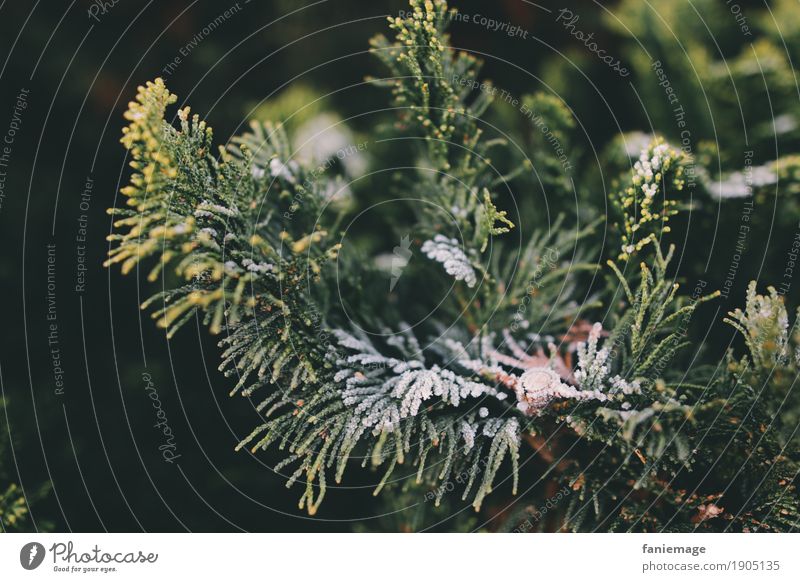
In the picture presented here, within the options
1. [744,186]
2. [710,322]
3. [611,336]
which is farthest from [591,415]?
[744,186]

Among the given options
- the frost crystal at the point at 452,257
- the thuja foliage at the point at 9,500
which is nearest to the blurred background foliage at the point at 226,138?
the thuja foliage at the point at 9,500

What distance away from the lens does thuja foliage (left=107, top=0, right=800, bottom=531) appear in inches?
21.1

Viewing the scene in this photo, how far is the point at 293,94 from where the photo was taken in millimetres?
947

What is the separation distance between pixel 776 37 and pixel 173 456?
1118 millimetres

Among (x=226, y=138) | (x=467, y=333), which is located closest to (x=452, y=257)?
(x=467, y=333)
